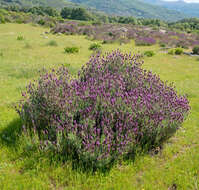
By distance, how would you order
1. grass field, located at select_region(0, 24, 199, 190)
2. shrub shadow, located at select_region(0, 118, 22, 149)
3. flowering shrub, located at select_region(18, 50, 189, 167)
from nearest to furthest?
grass field, located at select_region(0, 24, 199, 190) < flowering shrub, located at select_region(18, 50, 189, 167) < shrub shadow, located at select_region(0, 118, 22, 149)

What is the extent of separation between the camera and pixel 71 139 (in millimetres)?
3543

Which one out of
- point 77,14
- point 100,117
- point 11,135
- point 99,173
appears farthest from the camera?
point 77,14

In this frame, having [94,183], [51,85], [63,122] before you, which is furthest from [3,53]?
[94,183]

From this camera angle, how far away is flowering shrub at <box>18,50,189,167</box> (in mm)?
3549

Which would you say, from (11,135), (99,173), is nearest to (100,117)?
(99,173)

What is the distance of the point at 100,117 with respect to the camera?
4098 millimetres

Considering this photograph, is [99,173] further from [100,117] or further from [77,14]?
[77,14]

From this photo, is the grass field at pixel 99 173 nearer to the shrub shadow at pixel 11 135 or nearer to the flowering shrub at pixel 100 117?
the shrub shadow at pixel 11 135

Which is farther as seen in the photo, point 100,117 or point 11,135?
point 11,135

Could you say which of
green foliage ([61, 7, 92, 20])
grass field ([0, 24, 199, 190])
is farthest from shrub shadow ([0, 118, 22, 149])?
green foliage ([61, 7, 92, 20])

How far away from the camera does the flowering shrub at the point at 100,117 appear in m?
3.55

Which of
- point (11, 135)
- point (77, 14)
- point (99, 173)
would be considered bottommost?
point (99, 173)

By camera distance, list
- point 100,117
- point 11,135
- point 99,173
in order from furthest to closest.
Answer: point 11,135 < point 100,117 < point 99,173

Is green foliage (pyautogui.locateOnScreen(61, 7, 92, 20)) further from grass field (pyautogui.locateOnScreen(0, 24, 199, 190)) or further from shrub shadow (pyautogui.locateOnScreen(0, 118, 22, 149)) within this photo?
grass field (pyautogui.locateOnScreen(0, 24, 199, 190))
